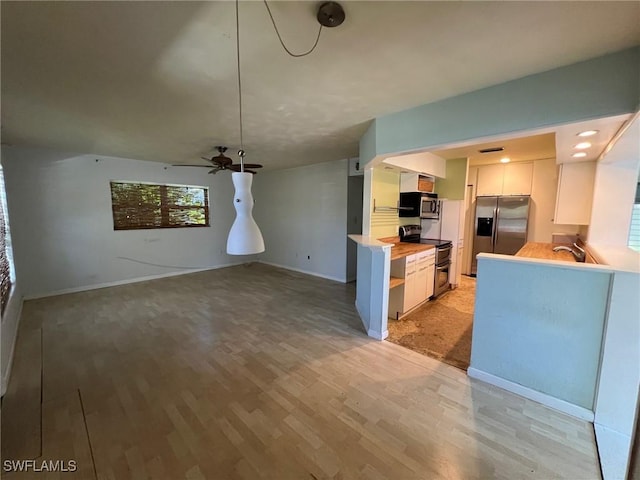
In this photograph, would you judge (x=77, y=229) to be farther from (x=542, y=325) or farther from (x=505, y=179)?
(x=505, y=179)

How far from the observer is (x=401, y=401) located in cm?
206

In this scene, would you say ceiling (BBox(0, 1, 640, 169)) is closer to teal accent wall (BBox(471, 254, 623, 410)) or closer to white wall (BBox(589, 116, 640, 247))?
teal accent wall (BBox(471, 254, 623, 410))

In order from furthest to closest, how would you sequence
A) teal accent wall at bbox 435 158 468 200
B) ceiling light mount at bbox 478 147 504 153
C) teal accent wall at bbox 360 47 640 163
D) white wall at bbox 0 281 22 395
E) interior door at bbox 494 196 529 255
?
interior door at bbox 494 196 529 255 → teal accent wall at bbox 435 158 468 200 → ceiling light mount at bbox 478 147 504 153 → white wall at bbox 0 281 22 395 → teal accent wall at bbox 360 47 640 163

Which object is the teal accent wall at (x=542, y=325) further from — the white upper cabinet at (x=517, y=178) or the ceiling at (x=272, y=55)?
the white upper cabinet at (x=517, y=178)

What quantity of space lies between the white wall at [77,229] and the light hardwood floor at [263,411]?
1.65 metres

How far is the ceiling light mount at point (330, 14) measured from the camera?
4.19ft

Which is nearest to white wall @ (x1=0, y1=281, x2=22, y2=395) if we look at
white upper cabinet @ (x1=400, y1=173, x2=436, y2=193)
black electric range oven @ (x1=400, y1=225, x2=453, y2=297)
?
black electric range oven @ (x1=400, y1=225, x2=453, y2=297)

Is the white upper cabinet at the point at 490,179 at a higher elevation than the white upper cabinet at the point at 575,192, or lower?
higher

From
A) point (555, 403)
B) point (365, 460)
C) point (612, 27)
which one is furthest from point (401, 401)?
point (612, 27)

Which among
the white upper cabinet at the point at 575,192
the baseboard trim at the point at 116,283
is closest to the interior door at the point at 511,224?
the white upper cabinet at the point at 575,192

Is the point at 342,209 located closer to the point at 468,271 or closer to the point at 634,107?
the point at 468,271

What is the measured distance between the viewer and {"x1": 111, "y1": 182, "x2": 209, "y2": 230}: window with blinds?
5309 millimetres

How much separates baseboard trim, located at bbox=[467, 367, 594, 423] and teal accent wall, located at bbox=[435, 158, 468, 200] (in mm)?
3383

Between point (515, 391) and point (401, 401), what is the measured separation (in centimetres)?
101
